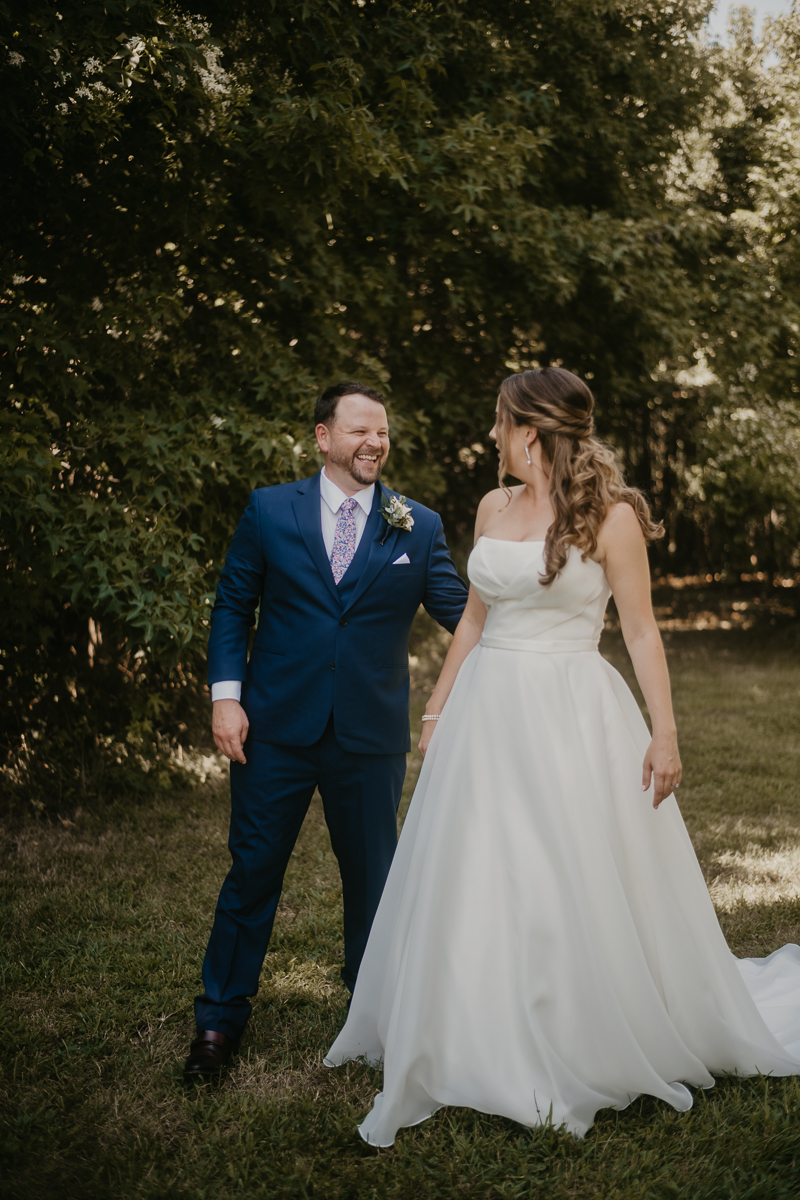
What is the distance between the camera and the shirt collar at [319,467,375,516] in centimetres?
310

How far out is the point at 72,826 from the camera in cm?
562

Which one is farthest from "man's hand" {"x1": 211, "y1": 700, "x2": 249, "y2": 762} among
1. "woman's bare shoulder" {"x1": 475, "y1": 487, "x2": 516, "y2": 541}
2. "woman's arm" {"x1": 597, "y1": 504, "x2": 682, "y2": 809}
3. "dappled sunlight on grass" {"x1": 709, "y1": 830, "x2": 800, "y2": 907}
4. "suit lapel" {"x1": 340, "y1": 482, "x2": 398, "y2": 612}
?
"dappled sunlight on grass" {"x1": 709, "y1": 830, "x2": 800, "y2": 907}

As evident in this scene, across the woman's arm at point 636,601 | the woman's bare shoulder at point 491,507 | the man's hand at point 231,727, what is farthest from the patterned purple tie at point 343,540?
the woman's arm at point 636,601

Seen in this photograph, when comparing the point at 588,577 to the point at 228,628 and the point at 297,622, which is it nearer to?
the point at 297,622

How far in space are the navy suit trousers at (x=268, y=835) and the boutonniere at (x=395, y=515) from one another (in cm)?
67

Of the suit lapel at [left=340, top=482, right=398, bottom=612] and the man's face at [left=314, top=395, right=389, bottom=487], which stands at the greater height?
the man's face at [left=314, top=395, right=389, bottom=487]

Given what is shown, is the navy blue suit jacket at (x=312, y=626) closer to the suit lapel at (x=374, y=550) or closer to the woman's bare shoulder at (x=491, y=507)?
the suit lapel at (x=374, y=550)

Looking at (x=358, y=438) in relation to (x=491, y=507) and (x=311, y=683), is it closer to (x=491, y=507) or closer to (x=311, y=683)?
(x=491, y=507)

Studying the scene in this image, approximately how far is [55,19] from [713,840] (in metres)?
5.18

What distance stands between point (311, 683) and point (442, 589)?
1.86 ft

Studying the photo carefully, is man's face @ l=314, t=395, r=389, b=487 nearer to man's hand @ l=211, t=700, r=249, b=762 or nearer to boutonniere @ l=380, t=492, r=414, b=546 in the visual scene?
boutonniere @ l=380, t=492, r=414, b=546

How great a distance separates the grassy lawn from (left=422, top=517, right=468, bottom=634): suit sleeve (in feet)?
4.77

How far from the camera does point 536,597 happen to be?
2.73m

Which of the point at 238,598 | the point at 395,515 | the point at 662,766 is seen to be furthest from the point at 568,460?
the point at 238,598
